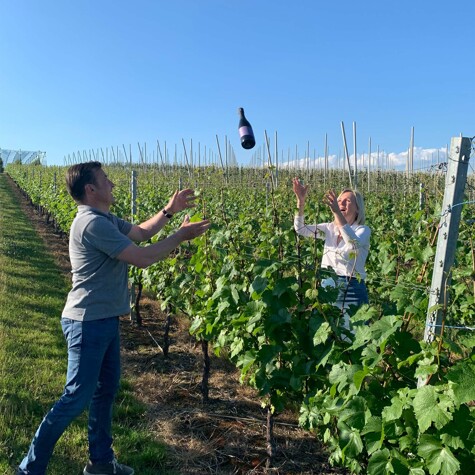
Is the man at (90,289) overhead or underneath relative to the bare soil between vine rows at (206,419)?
overhead

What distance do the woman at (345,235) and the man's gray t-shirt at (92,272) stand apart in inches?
47.4

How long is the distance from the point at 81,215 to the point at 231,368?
9.14 feet

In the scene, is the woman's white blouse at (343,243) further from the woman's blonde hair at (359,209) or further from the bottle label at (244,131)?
the bottle label at (244,131)

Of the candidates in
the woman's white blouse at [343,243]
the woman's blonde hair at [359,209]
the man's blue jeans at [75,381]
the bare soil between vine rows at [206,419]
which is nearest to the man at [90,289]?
the man's blue jeans at [75,381]

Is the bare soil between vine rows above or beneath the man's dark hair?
beneath

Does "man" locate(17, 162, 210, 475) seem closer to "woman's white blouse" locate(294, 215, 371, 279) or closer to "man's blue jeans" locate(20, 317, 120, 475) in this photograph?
"man's blue jeans" locate(20, 317, 120, 475)

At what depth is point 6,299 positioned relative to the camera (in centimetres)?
640

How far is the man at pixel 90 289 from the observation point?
8.37 feet

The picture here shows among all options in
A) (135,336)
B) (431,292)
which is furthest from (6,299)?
(431,292)

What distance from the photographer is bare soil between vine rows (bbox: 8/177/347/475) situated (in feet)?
10.7

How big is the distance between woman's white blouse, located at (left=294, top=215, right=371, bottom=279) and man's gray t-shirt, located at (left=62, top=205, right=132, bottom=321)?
47.4 inches

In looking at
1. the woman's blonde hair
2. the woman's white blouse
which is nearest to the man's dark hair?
the woman's white blouse

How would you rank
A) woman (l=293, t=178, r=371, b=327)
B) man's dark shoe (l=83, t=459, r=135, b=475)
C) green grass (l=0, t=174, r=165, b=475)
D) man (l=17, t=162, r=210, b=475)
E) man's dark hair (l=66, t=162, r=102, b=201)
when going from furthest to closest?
1. woman (l=293, t=178, r=371, b=327)
2. green grass (l=0, t=174, r=165, b=475)
3. man's dark shoe (l=83, t=459, r=135, b=475)
4. man's dark hair (l=66, t=162, r=102, b=201)
5. man (l=17, t=162, r=210, b=475)

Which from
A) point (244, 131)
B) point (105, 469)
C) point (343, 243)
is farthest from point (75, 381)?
point (343, 243)
